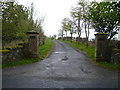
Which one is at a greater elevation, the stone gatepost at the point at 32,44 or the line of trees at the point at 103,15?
the line of trees at the point at 103,15

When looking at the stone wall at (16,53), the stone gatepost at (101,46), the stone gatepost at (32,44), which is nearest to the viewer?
the stone wall at (16,53)

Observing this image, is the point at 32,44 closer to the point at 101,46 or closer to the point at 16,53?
the point at 16,53

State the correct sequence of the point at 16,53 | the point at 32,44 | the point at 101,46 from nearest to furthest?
the point at 16,53
the point at 101,46
the point at 32,44

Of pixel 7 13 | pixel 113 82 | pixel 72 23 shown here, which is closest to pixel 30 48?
pixel 7 13

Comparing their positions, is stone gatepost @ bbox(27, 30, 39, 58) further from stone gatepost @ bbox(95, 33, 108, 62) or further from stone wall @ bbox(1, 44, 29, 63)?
stone gatepost @ bbox(95, 33, 108, 62)

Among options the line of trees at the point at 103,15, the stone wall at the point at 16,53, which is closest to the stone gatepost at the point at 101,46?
the line of trees at the point at 103,15

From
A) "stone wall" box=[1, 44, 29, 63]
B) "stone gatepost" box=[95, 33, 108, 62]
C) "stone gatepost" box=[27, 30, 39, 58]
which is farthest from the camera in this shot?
"stone gatepost" box=[27, 30, 39, 58]

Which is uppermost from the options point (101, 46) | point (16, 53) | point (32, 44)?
point (32, 44)

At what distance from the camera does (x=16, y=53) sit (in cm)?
850

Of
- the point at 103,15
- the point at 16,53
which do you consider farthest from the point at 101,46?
the point at 16,53

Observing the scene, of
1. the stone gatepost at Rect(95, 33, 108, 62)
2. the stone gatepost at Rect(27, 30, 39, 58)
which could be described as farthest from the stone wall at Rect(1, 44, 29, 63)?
the stone gatepost at Rect(95, 33, 108, 62)

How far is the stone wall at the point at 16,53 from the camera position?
7527 mm

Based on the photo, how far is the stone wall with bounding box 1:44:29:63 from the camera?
24.7 feet

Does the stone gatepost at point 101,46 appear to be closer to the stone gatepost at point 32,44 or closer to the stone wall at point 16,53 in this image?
the stone gatepost at point 32,44
